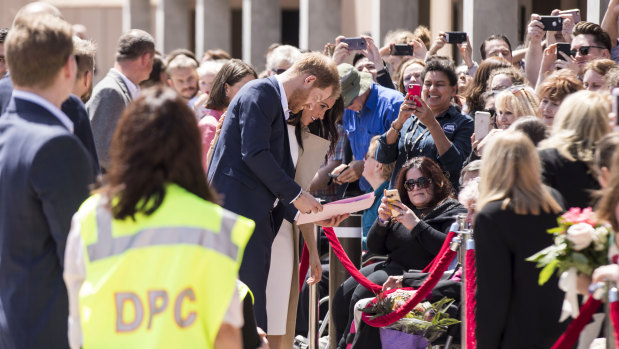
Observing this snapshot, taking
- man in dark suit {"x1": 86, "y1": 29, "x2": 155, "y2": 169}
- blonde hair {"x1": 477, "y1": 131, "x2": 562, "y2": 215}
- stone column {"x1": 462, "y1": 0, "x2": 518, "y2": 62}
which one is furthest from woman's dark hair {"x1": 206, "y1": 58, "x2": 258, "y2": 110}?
stone column {"x1": 462, "y1": 0, "x2": 518, "y2": 62}

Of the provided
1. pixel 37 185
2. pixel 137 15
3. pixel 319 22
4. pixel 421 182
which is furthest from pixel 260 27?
pixel 37 185

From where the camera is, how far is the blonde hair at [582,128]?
16.0 feet

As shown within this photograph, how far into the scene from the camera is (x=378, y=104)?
8078 mm

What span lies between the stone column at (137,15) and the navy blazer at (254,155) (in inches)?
925

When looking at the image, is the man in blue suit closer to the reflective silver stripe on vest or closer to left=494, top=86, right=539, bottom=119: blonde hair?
left=494, top=86, right=539, bottom=119: blonde hair

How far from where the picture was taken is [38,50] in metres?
3.64

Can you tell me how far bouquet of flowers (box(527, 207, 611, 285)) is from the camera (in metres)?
4.11

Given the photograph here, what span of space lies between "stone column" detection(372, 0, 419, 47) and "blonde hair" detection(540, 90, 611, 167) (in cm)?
1023

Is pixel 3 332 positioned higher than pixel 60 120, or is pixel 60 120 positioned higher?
pixel 60 120

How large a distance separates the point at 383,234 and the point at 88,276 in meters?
4.14

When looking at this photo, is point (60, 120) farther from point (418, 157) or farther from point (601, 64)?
point (601, 64)

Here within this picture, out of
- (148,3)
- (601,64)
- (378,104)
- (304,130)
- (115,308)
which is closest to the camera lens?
(115,308)

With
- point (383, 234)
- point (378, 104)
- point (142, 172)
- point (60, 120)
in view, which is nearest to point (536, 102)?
point (383, 234)

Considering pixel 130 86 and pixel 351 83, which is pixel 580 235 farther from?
pixel 130 86
